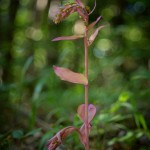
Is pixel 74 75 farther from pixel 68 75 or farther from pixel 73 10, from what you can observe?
pixel 73 10

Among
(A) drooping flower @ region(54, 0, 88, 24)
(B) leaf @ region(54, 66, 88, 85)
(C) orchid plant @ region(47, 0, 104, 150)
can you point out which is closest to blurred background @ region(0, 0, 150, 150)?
(C) orchid plant @ region(47, 0, 104, 150)

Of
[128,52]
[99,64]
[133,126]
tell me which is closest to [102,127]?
[133,126]

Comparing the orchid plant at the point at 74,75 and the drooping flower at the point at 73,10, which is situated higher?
the drooping flower at the point at 73,10

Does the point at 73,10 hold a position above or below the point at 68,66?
above

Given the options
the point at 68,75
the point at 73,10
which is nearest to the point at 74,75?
the point at 68,75

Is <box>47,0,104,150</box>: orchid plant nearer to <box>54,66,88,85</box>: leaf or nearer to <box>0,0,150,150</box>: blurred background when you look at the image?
<box>54,66,88,85</box>: leaf

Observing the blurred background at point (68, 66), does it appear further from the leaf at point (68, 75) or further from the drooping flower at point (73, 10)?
the drooping flower at point (73, 10)

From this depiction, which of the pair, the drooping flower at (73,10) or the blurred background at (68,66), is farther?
the blurred background at (68,66)

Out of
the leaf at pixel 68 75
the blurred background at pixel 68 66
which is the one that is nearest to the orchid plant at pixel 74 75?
the leaf at pixel 68 75
